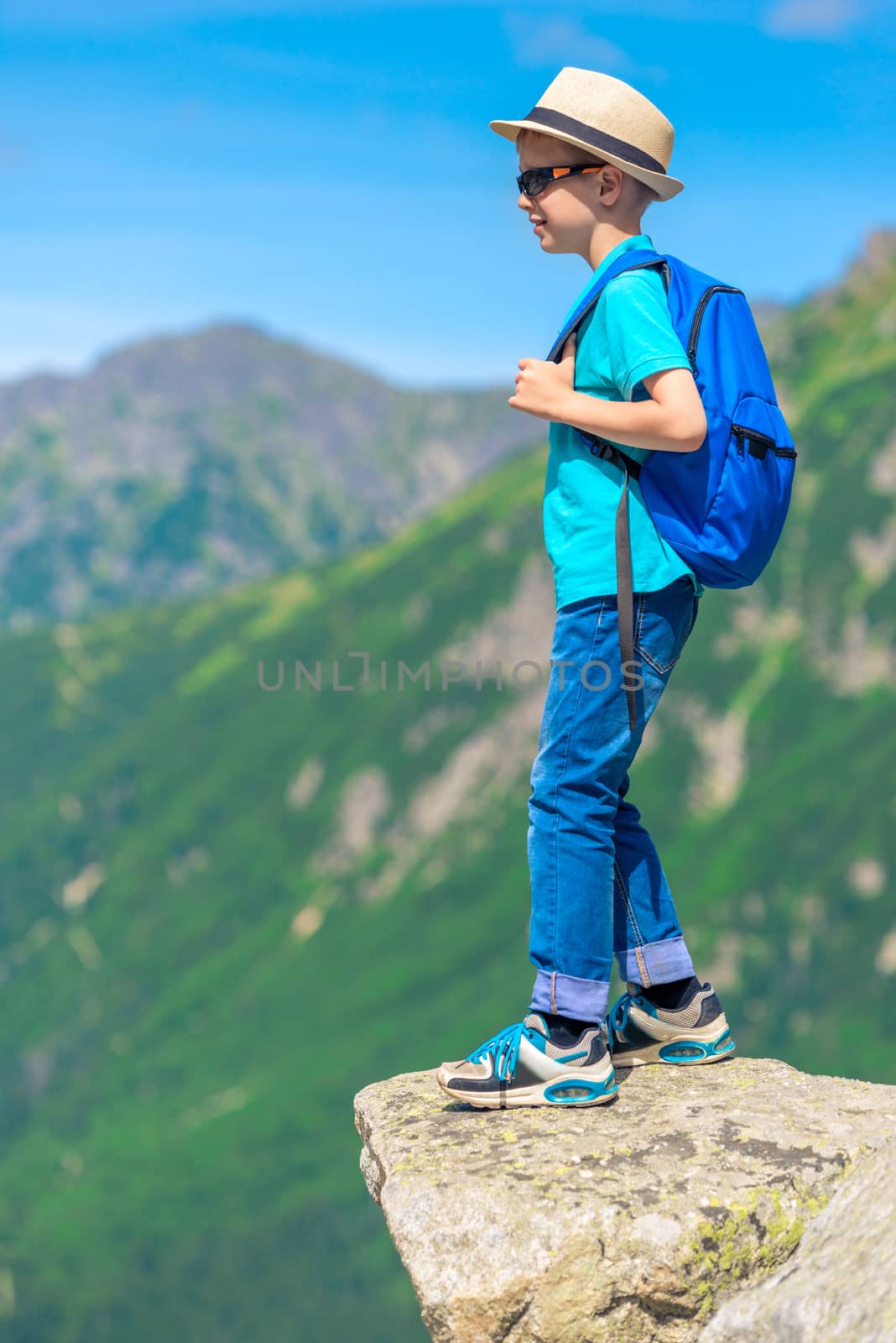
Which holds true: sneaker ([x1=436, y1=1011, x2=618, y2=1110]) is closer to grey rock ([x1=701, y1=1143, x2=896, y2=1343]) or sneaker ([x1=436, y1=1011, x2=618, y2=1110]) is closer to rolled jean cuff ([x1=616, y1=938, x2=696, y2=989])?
rolled jean cuff ([x1=616, y1=938, x2=696, y2=989])

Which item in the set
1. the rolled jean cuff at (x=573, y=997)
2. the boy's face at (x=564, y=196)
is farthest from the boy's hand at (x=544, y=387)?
the rolled jean cuff at (x=573, y=997)

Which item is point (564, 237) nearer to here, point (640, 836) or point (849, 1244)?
point (640, 836)

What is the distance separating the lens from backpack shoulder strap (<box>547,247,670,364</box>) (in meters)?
7.50

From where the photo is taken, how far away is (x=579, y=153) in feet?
25.1

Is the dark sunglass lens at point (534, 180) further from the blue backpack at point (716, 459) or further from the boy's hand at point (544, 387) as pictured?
the boy's hand at point (544, 387)

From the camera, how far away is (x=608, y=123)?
752 cm

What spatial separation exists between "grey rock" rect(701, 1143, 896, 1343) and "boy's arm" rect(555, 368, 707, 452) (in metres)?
3.71

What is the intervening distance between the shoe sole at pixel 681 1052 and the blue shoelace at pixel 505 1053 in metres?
1.25

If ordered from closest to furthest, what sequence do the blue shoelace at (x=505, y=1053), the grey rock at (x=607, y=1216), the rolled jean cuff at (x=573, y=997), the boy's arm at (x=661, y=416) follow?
1. the grey rock at (x=607, y=1216)
2. the boy's arm at (x=661, y=416)
3. the rolled jean cuff at (x=573, y=997)
4. the blue shoelace at (x=505, y=1053)

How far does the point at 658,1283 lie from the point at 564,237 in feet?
18.1

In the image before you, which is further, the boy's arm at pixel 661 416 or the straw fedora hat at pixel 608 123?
the straw fedora hat at pixel 608 123

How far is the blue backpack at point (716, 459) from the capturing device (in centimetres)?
728

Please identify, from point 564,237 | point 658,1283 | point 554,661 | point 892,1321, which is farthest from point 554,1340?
point 564,237

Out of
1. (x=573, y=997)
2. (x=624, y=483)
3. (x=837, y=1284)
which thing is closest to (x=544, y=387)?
(x=624, y=483)
